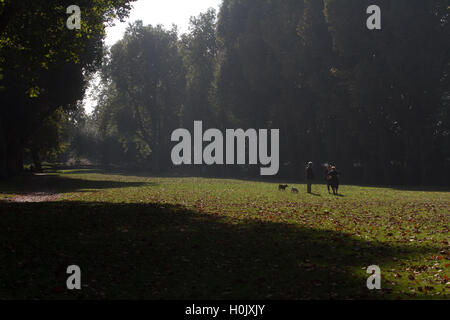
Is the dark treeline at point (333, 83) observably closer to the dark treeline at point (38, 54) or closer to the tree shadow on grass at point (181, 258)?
the dark treeline at point (38, 54)

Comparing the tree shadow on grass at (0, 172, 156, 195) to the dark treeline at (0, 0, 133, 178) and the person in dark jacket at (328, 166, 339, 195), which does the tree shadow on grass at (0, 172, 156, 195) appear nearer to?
the dark treeline at (0, 0, 133, 178)

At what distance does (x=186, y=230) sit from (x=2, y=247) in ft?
16.8

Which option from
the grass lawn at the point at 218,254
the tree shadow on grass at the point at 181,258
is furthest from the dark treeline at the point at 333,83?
the tree shadow on grass at the point at 181,258

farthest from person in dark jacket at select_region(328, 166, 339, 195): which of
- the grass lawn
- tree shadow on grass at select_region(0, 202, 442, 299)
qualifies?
tree shadow on grass at select_region(0, 202, 442, 299)

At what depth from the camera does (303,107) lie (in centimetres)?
5553

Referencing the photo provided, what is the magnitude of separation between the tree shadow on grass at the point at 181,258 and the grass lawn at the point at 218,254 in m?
0.02

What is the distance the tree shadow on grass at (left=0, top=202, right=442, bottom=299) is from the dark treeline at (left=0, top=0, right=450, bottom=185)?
33.0 meters

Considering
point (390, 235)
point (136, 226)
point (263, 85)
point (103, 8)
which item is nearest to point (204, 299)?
point (136, 226)

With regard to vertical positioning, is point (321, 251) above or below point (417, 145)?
below

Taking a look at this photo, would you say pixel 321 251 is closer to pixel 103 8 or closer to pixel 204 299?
pixel 204 299

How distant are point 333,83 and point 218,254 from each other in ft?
141

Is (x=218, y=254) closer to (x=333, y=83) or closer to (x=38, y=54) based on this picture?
(x=38, y=54)

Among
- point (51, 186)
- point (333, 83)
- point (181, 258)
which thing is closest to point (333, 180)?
point (181, 258)

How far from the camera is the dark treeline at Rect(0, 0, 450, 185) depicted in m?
43.3
